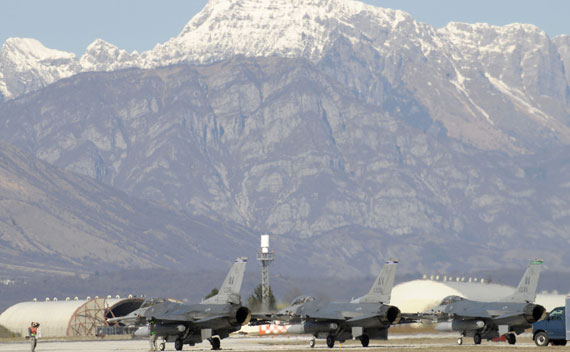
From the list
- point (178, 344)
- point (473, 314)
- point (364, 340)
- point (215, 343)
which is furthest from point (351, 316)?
point (178, 344)

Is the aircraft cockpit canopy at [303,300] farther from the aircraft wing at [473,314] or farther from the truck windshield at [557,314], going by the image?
the truck windshield at [557,314]

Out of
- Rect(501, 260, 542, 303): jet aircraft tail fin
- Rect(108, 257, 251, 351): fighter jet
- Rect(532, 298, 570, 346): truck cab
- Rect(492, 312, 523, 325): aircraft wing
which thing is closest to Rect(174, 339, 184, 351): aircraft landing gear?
Rect(108, 257, 251, 351): fighter jet

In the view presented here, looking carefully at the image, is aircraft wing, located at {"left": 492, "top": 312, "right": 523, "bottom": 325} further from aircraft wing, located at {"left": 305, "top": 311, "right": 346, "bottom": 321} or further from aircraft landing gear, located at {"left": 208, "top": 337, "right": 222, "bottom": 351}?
aircraft landing gear, located at {"left": 208, "top": 337, "right": 222, "bottom": 351}

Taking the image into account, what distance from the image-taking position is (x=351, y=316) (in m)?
108

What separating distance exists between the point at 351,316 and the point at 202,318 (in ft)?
44.6

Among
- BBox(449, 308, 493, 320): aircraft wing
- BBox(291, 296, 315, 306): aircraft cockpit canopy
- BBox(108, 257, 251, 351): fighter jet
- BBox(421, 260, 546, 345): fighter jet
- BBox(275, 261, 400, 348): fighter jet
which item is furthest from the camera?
BBox(291, 296, 315, 306): aircraft cockpit canopy

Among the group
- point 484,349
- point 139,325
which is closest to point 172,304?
point 139,325

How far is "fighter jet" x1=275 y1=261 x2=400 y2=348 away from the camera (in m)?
107

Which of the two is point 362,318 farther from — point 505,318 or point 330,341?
point 505,318

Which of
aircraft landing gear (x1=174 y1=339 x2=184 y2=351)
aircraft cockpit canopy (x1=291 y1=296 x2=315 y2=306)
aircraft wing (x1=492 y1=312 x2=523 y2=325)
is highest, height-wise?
aircraft cockpit canopy (x1=291 y1=296 x2=315 y2=306)

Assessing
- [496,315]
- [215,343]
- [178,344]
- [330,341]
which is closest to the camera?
[178,344]

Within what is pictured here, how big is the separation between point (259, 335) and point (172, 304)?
52.6 metres

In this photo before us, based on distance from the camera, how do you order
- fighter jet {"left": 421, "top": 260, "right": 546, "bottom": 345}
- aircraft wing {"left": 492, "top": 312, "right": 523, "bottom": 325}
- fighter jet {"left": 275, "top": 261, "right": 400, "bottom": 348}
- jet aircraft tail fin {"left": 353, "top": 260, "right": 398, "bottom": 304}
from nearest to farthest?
fighter jet {"left": 275, "top": 261, "right": 400, "bottom": 348} < aircraft wing {"left": 492, "top": 312, "right": 523, "bottom": 325} < fighter jet {"left": 421, "top": 260, "right": 546, "bottom": 345} < jet aircraft tail fin {"left": 353, "top": 260, "right": 398, "bottom": 304}

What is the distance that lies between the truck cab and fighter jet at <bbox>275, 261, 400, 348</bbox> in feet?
41.1
